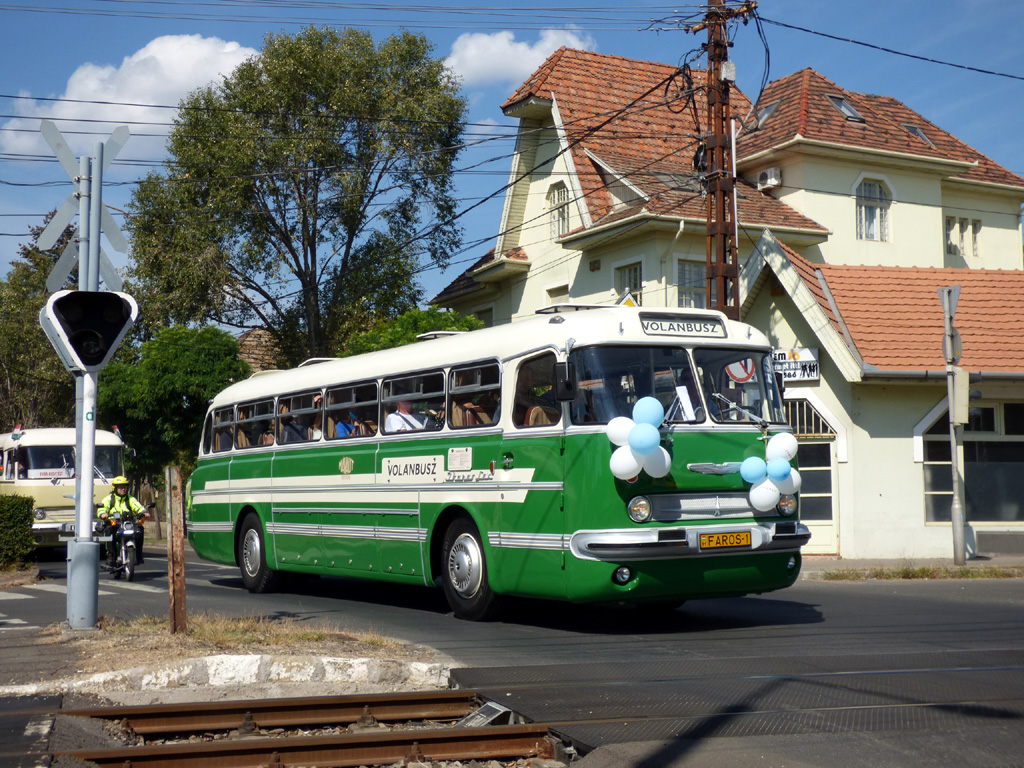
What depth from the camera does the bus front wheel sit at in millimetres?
11609

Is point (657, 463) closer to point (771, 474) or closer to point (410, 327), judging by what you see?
point (771, 474)

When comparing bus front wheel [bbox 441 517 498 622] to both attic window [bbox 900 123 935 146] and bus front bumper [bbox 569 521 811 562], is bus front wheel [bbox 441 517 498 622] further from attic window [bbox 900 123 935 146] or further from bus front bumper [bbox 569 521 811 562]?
attic window [bbox 900 123 935 146]

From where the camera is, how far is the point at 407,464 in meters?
12.9

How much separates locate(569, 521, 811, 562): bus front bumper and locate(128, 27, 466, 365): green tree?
79.8ft

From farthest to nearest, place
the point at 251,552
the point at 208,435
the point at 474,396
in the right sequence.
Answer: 1. the point at 208,435
2. the point at 251,552
3. the point at 474,396

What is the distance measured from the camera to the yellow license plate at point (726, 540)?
10.4 metres

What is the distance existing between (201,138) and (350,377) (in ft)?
73.3

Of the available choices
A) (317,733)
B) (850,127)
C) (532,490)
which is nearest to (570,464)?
(532,490)

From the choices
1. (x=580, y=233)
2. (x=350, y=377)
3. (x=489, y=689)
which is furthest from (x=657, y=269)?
(x=489, y=689)

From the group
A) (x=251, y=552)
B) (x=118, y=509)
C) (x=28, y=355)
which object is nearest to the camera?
(x=251, y=552)

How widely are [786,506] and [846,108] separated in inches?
890

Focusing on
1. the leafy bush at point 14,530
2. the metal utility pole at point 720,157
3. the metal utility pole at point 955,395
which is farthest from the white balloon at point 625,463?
the leafy bush at point 14,530

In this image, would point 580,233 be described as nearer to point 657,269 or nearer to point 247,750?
point 657,269

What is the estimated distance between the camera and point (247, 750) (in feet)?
20.4
